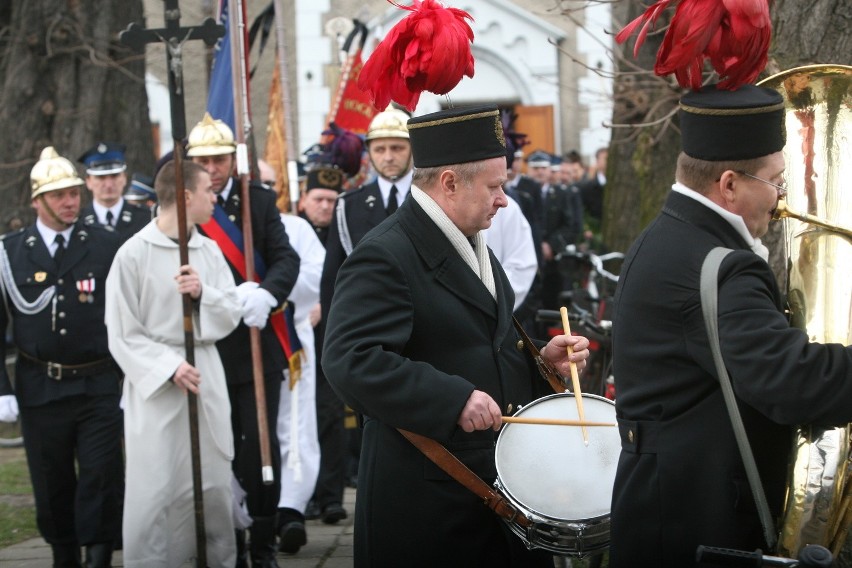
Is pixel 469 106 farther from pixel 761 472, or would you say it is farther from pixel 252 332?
pixel 252 332

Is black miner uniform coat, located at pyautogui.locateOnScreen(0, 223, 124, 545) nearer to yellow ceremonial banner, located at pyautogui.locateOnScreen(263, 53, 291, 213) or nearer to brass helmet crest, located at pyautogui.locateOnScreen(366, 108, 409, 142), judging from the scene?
brass helmet crest, located at pyautogui.locateOnScreen(366, 108, 409, 142)

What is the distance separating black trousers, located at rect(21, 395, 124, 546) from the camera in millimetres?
7336

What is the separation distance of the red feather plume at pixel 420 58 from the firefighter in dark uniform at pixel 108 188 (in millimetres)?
5380

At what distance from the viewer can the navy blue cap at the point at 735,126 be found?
137 inches

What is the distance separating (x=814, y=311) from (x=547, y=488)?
3.39 feet

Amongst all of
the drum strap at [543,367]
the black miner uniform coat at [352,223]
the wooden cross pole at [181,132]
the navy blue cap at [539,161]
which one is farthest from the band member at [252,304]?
the navy blue cap at [539,161]

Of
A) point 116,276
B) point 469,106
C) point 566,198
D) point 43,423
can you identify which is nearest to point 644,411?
point 469,106

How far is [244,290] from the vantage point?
7.29 metres

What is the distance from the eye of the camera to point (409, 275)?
159 inches

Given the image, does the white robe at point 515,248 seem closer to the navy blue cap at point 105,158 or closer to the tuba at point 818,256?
the navy blue cap at point 105,158

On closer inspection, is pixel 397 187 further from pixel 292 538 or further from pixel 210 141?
pixel 292 538

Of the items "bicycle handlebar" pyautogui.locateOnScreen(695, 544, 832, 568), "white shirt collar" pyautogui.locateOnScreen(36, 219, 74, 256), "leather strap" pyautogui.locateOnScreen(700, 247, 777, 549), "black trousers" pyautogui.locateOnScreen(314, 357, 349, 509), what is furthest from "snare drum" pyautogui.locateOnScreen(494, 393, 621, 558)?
"black trousers" pyautogui.locateOnScreen(314, 357, 349, 509)

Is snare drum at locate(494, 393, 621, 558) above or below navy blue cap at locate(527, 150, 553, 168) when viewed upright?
below

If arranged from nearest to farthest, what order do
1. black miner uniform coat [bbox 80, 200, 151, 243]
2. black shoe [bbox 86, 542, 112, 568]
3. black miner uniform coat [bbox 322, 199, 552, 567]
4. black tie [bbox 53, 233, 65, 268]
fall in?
black miner uniform coat [bbox 322, 199, 552, 567], black shoe [bbox 86, 542, 112, 568], black tie [bbox 53, 233, 65, 268], black miner uniform coat [bbox 80, 200, 151, 243]
